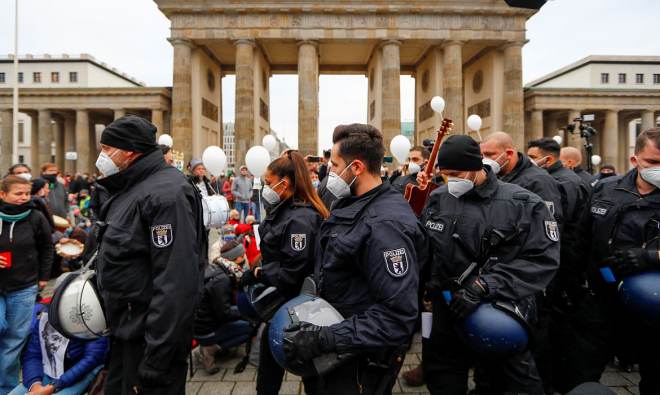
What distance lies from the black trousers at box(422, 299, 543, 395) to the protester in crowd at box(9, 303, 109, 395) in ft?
9.17

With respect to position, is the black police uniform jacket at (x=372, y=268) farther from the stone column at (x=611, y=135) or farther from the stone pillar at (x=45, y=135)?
the stone pillar at (x=45, y=135)

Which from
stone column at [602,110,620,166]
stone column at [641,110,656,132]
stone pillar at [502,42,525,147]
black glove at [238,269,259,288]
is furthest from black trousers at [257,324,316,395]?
stone column at [641,110,656,132]

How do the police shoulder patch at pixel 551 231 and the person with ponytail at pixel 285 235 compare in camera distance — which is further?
the person with ponytail at pixel 285 235

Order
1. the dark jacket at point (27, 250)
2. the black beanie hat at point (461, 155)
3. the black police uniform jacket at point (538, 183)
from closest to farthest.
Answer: the black beanie hat at point (461, 155) → the black police uniform jacket at point (538, 183) → the dark jacket at point (27, 250)

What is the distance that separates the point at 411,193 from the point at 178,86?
3194 cm

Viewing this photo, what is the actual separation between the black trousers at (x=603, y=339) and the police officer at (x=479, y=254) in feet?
3.45

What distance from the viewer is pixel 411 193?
16.4 feet

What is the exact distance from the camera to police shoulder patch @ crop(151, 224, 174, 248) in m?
2.48

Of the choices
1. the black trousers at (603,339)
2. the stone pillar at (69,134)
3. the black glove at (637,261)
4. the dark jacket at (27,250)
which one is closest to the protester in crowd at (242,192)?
the dark jacket at (27,250)

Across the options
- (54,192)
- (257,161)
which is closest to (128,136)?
(257,161)

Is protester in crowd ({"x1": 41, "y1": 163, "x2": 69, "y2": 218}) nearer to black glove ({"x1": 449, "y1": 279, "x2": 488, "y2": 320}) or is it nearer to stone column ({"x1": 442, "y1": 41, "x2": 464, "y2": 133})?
black glove ({"x1": 449, "y1": 279, "x2": 488, "y2": 320})

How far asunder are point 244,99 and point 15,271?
96.0ft

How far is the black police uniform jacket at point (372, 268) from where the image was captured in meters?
2.02

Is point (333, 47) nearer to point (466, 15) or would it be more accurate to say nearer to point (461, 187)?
point (466, 15)
